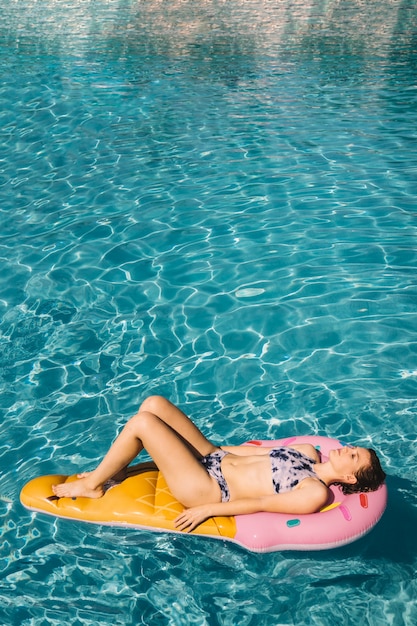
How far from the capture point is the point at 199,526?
349 cm

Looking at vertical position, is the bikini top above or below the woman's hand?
above

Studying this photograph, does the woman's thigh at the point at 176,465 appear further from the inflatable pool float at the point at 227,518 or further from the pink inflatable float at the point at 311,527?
the pink inflatable float at the point at 311,527

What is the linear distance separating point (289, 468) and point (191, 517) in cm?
53

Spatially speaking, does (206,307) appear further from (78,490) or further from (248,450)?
(78,490)

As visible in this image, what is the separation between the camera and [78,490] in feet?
12.2

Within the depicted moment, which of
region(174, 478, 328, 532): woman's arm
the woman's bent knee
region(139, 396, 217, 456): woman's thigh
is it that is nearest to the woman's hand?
region(174, 478, 328, 532): woman's arm

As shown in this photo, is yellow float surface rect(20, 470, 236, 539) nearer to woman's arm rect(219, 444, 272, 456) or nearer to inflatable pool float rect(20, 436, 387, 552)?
inflatable pool float rect(20, 436, 387, 552)

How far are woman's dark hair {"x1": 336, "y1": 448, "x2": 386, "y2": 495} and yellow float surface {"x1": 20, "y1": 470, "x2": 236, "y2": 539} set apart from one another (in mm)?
604

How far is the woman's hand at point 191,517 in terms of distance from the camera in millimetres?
3477

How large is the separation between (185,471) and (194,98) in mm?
8703

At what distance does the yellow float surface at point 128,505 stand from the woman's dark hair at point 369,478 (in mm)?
604

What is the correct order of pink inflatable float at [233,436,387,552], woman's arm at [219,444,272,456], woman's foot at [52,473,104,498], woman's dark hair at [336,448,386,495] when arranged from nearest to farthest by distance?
pink inflatable float at [233,436,387,552]
woman's dark hair at [336,448,386,495]
woman's foot at [52,473,104,498]
woman's arm at [219,444,272,456]

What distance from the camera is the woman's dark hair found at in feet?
11.5

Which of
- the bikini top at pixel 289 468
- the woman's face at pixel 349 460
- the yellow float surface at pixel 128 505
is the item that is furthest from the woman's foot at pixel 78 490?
the woman's face at pixel 349 460
